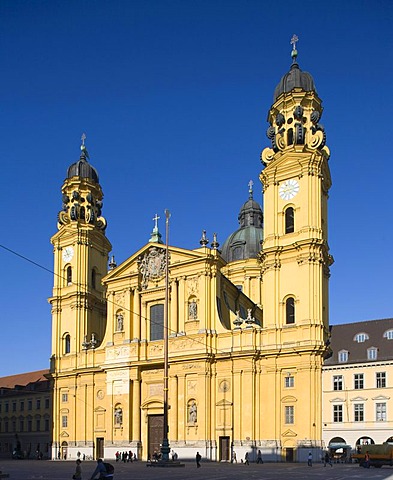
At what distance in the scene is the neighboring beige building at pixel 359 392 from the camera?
54969 mm

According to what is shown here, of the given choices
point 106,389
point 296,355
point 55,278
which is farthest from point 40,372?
point 296,355

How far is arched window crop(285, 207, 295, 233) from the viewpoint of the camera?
57.2 meters

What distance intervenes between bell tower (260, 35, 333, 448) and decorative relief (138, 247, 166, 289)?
Answer: 9520 millimetres

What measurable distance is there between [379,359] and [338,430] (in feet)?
22.7

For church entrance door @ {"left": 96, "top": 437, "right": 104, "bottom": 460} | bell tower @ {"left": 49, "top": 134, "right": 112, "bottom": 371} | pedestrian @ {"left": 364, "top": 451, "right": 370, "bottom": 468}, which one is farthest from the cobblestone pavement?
bell tower @ {"left": 49, "top": 134, "right": 112, "bottom": 371}

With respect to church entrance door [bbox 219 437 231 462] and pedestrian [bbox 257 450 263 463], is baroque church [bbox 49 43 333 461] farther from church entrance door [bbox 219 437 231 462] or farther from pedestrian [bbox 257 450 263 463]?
pedestrian [bbox 257 450 263 463]

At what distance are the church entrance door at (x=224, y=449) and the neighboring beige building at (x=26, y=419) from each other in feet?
107

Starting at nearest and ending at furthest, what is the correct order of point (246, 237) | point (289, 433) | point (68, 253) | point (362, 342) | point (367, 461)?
point (367, 461) → point (289, 433) → point (362, 342) → point (68, 253) → point (246, 237)

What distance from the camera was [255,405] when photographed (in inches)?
2131

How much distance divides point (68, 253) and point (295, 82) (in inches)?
1136

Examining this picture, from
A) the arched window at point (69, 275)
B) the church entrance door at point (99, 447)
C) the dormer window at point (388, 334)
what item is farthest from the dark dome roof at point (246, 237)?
the church entrance door at point (99, 447)

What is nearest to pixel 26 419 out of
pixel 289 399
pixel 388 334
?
pixel 289 399

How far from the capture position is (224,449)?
180ft

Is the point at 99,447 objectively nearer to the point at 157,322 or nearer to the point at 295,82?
the point at 157,322
